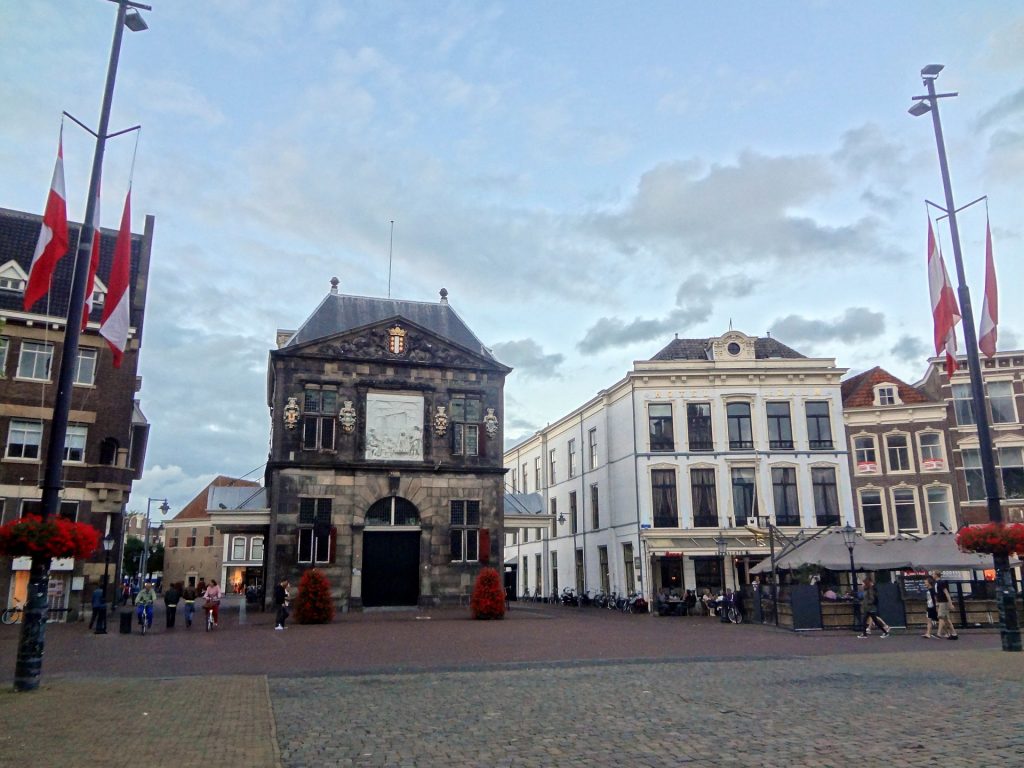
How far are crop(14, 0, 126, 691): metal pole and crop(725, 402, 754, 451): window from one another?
110ft

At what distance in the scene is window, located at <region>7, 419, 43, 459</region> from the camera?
3177 cm

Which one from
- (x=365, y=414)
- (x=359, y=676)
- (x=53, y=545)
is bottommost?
(x=359, y=676)

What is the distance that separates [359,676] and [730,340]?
32915mm

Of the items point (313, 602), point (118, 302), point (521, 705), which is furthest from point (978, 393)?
point (313, 602)

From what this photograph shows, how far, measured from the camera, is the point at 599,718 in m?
9.79

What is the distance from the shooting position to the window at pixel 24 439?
3177 centimetres

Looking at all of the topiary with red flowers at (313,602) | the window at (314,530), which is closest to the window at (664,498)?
the window at (314,530)

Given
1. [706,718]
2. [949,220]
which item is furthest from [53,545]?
[949,220]

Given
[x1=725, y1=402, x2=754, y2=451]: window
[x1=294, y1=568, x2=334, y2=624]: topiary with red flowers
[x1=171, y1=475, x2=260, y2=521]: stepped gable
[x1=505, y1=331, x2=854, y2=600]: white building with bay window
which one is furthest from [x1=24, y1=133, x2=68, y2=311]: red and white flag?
[x1=171, y1=475, x2=260, y2=521]: stepped gable

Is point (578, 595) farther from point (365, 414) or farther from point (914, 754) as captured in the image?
point (914, 754)

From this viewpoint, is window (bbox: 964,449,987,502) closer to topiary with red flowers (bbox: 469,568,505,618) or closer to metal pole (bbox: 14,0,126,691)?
topiary with red flowers (bbox: 469,568,505,618)

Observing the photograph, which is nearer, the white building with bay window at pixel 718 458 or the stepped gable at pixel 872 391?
the white building with bay window at pixel 718 458

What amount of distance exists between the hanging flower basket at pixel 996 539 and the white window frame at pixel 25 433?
107 ft

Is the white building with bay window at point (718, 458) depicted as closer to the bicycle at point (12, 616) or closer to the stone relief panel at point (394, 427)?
the stone relief panel at point (394, 427)
